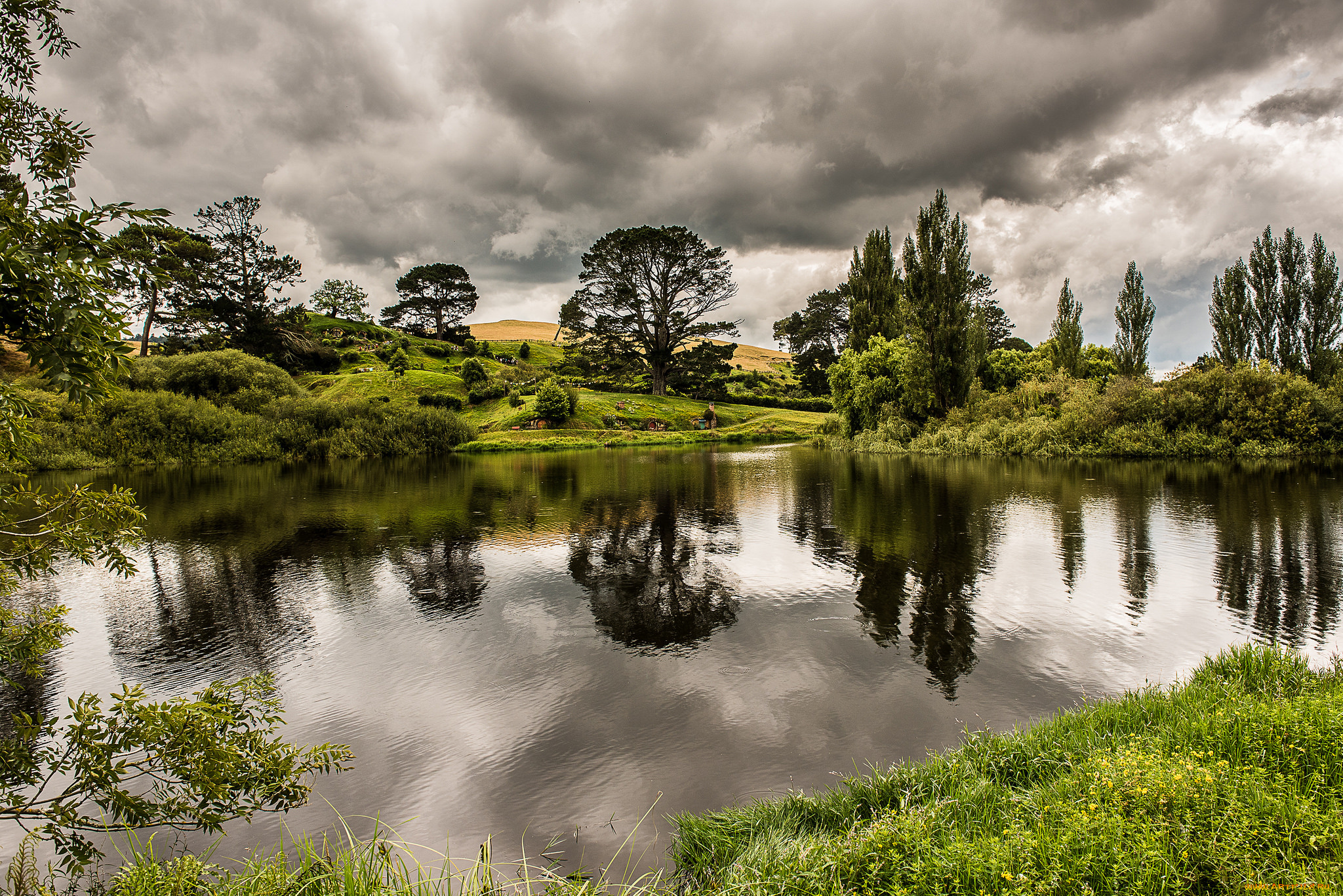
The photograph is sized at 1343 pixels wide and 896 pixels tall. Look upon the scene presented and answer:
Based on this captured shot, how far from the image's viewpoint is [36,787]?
5.04 m

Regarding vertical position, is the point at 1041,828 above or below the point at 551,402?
below

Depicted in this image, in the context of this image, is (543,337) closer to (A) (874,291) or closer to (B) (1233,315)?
(A) (874,291)

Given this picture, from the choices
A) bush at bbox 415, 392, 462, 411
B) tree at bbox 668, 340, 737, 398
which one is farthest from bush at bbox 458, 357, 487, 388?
tree at bbox 668, 340, 737, 398

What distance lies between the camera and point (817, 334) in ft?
294

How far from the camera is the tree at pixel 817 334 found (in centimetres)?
8269

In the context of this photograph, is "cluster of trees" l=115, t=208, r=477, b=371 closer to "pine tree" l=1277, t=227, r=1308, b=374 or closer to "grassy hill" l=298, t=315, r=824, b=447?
"grassy hill" l=298, t=315, r=824, b=447

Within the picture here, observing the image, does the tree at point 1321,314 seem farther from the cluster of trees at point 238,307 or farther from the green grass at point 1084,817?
the cluster of trees at point 238,307

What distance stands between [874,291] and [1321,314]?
86.3ft

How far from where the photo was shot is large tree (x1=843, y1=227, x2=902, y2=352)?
1890 inches

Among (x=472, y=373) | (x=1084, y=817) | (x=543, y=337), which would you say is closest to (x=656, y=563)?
(x=1084, y=817)

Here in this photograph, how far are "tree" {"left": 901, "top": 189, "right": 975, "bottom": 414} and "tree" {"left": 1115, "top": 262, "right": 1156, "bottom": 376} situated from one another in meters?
13.6

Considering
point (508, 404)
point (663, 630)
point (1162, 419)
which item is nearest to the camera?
point (663, 630)

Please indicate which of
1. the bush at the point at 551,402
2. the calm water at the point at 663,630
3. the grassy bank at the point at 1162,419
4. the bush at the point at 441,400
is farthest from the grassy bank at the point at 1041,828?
the bush at the point at 441,400

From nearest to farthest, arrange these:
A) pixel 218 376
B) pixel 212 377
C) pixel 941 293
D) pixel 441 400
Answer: pixel 941 293 < pixel 212 377 < pixel 218 376 < pixel 441 400
